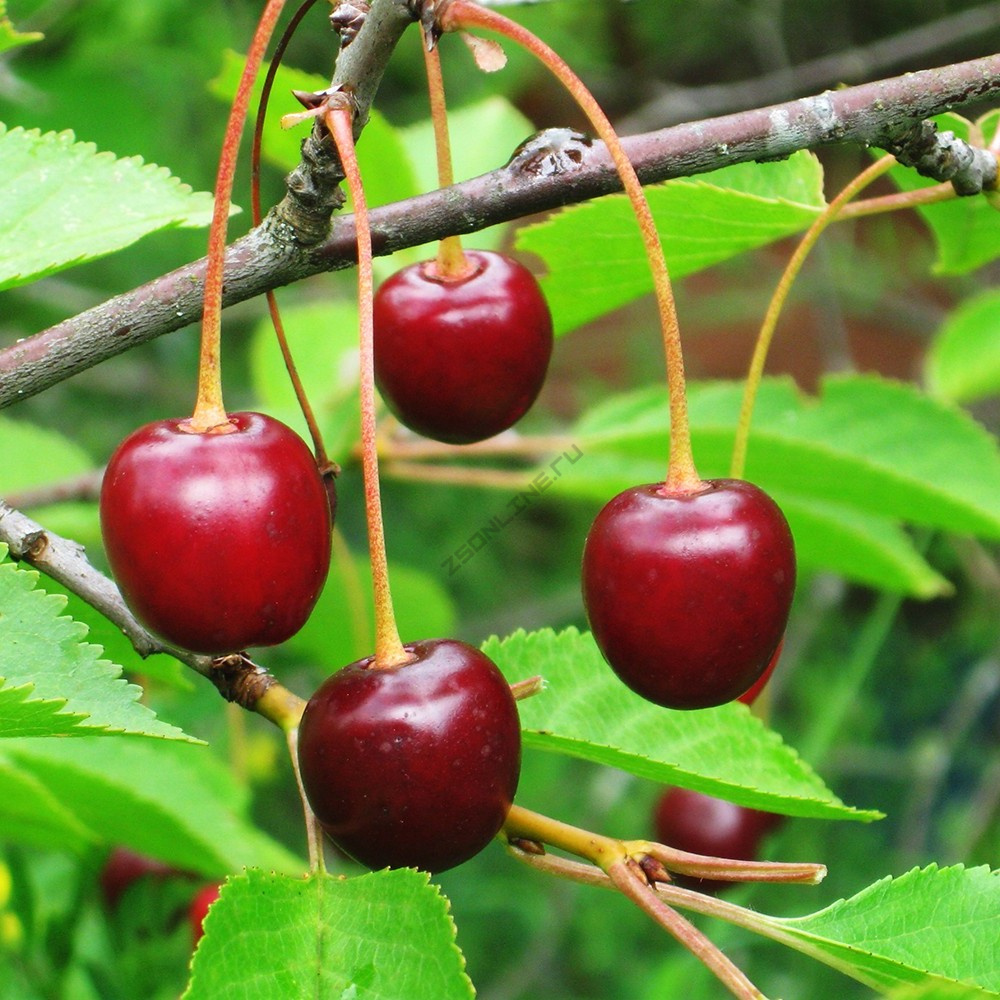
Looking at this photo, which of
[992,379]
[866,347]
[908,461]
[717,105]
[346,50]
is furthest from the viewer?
[866,347]

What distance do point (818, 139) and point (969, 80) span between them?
0.35ft

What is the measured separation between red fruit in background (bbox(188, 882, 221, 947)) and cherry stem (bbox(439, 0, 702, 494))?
84 centimetres

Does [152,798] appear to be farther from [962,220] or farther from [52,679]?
[962,220]

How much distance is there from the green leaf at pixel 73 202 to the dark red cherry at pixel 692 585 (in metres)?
0.40

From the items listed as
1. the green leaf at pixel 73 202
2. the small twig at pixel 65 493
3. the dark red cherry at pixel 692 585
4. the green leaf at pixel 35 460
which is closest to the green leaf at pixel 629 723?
the dark red cherry at pixel 692 585

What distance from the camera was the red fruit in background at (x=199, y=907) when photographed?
1.43 meters

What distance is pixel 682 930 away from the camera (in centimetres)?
84

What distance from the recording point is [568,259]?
1206mm

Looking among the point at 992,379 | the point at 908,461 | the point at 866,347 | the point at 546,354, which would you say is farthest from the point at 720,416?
the point at 866,347

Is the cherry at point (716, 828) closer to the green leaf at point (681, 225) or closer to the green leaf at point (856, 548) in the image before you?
the green leaf at point (856, 548)

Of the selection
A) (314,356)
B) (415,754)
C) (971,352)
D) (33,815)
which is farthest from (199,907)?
(971,352)

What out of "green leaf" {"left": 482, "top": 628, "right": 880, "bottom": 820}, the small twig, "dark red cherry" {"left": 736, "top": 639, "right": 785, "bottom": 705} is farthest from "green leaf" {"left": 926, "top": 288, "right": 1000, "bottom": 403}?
the small twig

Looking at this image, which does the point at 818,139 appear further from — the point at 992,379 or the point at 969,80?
the point at 992,379

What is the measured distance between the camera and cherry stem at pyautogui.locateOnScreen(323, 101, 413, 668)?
814mm
